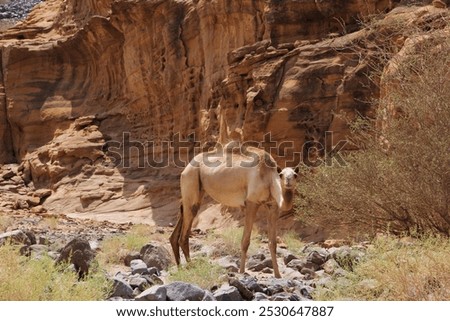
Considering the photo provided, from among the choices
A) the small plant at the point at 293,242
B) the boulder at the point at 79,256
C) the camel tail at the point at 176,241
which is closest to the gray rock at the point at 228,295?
the boulder at the point at 79,256

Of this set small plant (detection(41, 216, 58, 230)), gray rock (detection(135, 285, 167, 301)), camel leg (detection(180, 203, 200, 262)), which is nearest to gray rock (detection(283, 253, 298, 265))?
camel leg (detection(180, 203, 200, 262))

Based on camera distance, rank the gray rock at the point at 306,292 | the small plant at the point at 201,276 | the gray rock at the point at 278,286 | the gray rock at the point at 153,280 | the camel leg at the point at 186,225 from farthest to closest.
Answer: the camel leg at the point at 186,225 < the gray rock at the point at 153,280 < the small plant at the point at 201,276 < the gray rock at the point at 278,286 < the gray rock at the point at 306,292

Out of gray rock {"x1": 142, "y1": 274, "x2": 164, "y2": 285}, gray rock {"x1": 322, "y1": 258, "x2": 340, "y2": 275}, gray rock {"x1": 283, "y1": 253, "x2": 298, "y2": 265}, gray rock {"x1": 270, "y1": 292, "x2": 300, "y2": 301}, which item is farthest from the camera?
gray rock {"x1": 283, "y1": 253, "x2": 298, "y2": 265}

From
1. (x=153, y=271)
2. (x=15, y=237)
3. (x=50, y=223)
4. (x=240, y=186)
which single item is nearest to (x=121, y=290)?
(x=153, y=271)

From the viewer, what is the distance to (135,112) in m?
26.9

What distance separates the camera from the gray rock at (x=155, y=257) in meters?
8.92

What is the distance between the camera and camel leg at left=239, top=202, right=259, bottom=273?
8617 mm

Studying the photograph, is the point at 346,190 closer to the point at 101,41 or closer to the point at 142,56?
the point at 142,56

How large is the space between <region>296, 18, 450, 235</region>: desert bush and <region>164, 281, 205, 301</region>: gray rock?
3.77 metres

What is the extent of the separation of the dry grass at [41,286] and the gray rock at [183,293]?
0.59 m

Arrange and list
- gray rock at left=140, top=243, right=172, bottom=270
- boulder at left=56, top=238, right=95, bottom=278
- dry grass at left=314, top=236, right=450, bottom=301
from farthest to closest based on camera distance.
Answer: gray rock at left=140, top=243, right=172, bottom=270, boulder at left=56, top=238, right=95, bottom=278, dry grass at left=314, top=236, right=450, bottom=301

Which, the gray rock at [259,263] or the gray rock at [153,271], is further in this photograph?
the gray rock at [259,263]

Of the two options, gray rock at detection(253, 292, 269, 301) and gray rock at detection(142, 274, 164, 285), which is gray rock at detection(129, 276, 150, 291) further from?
gray rock at detection(253, 292, 269, 301)

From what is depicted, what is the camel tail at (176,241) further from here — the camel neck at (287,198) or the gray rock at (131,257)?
the camel neck at (287,198)
